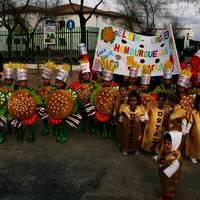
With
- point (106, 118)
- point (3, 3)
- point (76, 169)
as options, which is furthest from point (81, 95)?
point (3, 3)

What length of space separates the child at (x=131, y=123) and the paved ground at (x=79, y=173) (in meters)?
0.20

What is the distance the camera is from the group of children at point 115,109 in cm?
702

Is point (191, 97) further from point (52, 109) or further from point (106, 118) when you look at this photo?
point (52, 109)

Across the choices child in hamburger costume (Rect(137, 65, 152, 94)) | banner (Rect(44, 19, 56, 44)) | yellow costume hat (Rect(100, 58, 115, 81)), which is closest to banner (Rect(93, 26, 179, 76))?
yellow costume hat (Rect(100, 58, 115, 81))

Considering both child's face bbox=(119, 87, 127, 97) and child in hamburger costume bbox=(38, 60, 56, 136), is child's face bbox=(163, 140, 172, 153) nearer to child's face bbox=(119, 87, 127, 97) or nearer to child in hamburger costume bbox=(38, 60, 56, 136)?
child's face bbox=(119, 87, 127, 97)

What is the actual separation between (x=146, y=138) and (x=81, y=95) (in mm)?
1646

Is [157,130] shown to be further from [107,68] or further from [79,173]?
[107,68]

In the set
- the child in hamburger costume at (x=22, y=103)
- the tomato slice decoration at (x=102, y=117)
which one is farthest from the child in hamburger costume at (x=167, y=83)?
the child in hamburger costume at (x=22, y=103)

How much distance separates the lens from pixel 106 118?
8.09m

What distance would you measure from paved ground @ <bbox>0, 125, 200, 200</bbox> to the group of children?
0.30 metres

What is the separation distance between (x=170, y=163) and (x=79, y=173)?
1751mm

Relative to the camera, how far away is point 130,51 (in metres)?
8.98

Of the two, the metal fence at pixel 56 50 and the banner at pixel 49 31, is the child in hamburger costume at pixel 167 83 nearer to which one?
the banner at pixel 49 31

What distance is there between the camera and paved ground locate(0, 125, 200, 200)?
5.67 m
